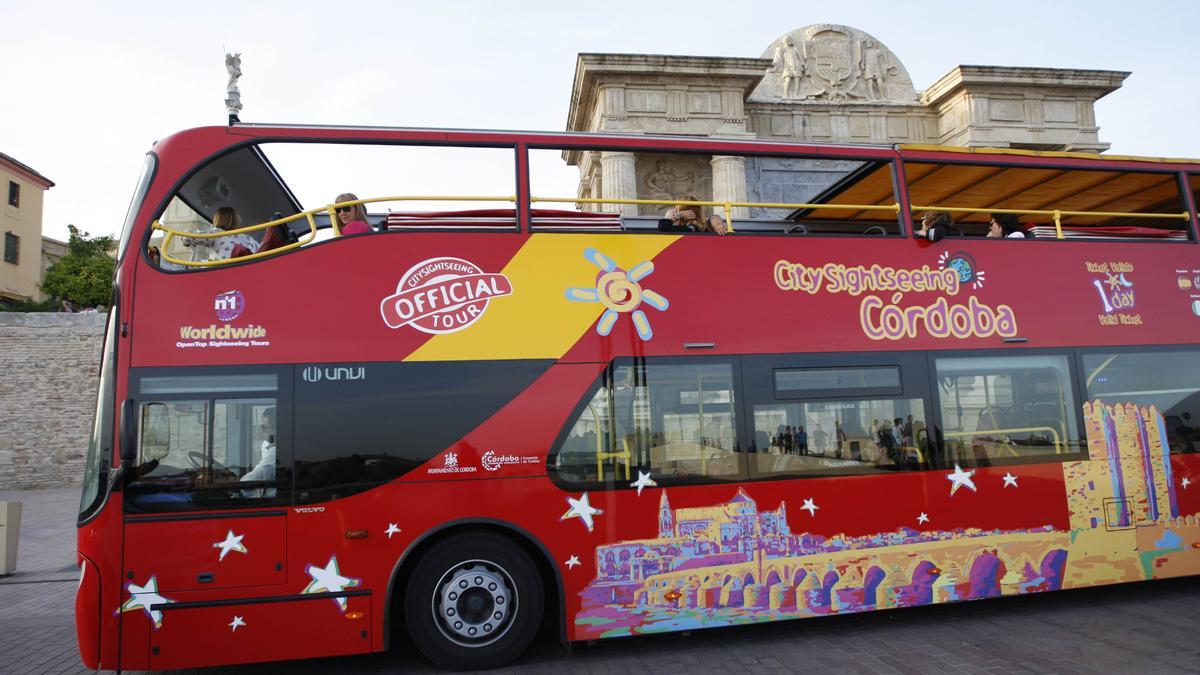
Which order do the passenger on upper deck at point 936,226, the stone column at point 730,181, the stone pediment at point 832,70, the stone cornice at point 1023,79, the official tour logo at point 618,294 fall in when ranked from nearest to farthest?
the official tour logo at point 618,294 → the passenger on upper deck at point 936,226 → the stone column at point 730,181 → the stone cornice at point 1023,79 → the stone pediment at point 832,70

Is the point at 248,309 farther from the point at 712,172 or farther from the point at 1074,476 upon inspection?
the point at 712,172

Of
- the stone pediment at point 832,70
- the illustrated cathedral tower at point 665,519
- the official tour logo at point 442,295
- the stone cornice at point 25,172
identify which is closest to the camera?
the official tour logo at point 442,295

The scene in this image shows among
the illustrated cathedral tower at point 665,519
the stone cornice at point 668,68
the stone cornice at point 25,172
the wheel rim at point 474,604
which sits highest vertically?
the stone cornice at point 25,172

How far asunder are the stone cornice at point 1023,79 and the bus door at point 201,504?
32.7m

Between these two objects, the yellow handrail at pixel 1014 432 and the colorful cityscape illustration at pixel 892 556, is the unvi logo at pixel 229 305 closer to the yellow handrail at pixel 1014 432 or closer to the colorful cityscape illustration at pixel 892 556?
the colorful cityscape illustration at pixel 892 556

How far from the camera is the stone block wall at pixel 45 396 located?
72.0 feet

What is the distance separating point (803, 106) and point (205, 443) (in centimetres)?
3062

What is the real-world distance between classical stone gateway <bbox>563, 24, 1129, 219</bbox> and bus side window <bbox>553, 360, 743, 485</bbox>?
70.0 ft

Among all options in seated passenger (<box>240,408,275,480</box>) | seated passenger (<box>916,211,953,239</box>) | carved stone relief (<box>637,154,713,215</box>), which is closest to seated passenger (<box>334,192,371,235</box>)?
seated passenger (<box>240,408,275,480</box>)

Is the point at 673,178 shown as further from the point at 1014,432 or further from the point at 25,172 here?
the point at 25,172

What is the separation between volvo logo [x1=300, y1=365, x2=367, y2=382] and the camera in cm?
507

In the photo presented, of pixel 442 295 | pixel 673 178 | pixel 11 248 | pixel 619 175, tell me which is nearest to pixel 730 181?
pixel 673 178

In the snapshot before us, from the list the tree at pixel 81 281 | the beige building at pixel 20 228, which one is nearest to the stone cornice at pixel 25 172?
the beige building at pixel 20 228

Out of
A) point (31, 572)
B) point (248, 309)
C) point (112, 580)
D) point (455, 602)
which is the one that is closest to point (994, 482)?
point (455, 602)
